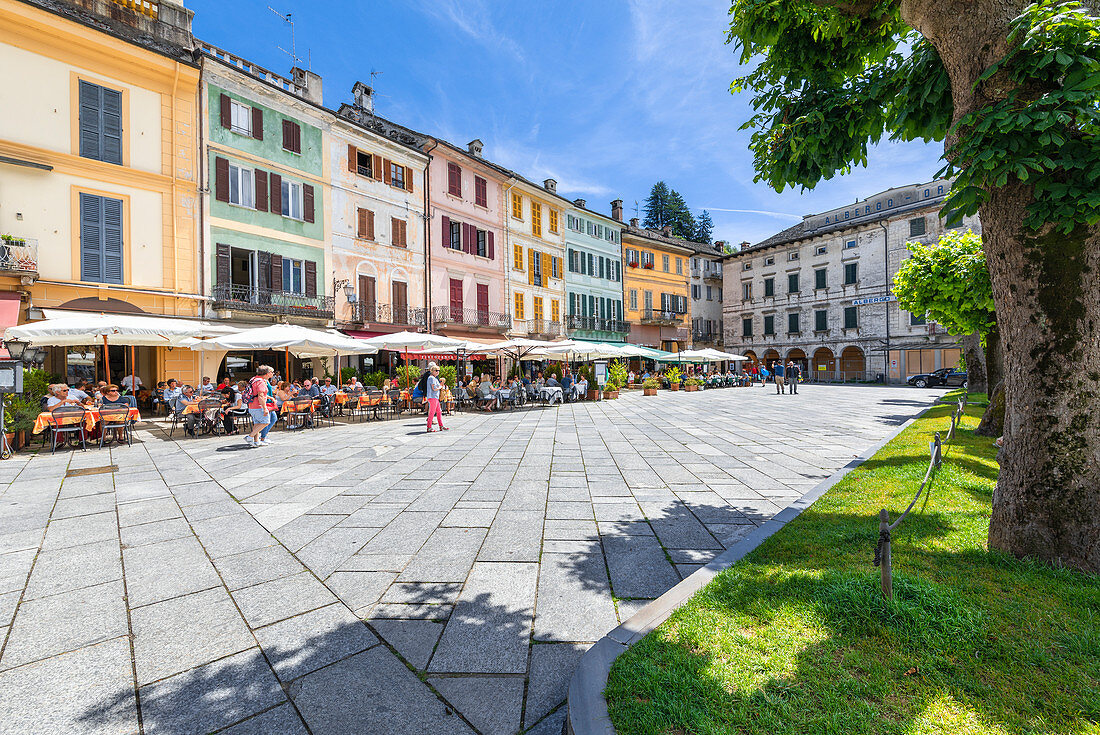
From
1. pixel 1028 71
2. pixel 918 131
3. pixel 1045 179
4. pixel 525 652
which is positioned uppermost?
pixel 918 131

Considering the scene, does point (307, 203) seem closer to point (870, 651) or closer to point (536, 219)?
point (536, 219)

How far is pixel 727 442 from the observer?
29.7ft

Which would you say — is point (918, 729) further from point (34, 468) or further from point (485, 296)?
point (485, 296)

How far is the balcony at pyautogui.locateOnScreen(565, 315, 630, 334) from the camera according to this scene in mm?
31125

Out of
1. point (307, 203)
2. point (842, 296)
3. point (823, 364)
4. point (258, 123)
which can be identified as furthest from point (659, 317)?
point (258, 123)

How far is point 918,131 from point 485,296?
22.6 m

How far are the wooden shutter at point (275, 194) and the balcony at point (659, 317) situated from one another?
25409 millimetres

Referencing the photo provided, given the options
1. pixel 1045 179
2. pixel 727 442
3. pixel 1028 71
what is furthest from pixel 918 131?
pixel 727 442

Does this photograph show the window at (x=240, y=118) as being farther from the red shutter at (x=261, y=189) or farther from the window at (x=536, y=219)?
the window at (x=536, y=219)

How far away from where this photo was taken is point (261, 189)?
1727cm

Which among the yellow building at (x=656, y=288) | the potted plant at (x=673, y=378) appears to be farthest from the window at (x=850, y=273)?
the potted plant at (x=673, y=378)

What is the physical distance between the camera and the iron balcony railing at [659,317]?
120ft

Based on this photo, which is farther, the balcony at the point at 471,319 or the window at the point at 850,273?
the window at the point at 850,273

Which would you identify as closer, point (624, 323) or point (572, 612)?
point (572, 612)
